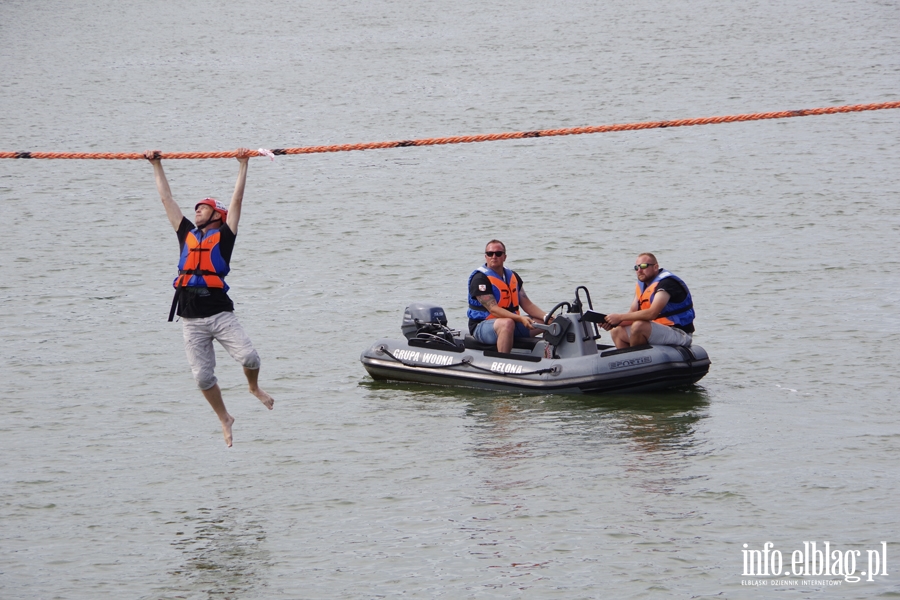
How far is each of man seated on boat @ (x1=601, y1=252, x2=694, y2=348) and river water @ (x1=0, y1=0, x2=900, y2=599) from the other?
616 millimetres

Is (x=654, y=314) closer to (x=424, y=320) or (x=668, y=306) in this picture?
(x=668, y=306)

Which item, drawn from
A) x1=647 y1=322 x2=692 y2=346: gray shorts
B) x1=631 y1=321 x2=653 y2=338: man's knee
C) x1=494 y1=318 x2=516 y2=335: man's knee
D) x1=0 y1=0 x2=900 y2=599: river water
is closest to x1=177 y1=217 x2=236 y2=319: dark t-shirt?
x1=0 y1=0 x2=900 y2=599: river water

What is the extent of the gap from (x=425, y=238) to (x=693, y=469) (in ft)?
36.4

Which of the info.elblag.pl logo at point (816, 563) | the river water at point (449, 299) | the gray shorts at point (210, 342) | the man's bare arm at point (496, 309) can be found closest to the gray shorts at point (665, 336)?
the river water at point (449, 299)

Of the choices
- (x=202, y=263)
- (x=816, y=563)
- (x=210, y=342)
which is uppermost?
(x=202, y=263)

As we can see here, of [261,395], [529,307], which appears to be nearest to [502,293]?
[529,307]

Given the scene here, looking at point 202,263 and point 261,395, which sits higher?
point 202,263

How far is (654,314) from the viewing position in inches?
429

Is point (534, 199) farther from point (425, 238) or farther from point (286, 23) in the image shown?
point (286, 23)

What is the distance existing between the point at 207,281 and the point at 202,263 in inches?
4.8

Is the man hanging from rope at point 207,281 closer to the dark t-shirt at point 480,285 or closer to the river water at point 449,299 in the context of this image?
the river water at point 449,299

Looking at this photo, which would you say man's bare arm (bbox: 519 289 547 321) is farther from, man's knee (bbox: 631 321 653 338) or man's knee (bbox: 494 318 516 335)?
man's knee (bbox: 631 321 653 338)

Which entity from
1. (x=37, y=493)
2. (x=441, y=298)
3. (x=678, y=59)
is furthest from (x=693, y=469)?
(x=678, y=59)

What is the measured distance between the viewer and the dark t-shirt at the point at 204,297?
795cm
